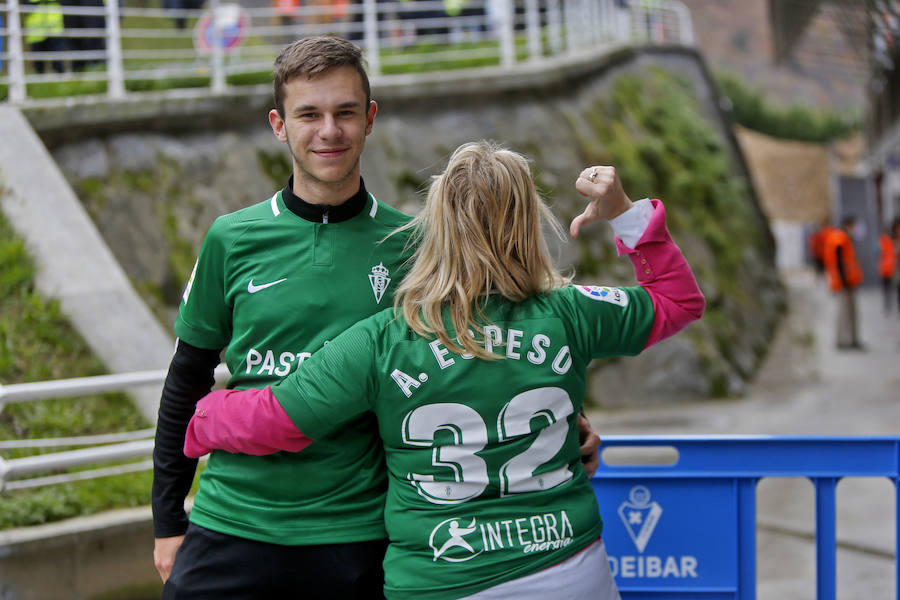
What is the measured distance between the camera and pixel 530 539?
2.11m

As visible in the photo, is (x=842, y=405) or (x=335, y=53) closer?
(x=335, y=53)

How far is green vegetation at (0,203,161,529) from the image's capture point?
472cm

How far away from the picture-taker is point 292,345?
2.32 m

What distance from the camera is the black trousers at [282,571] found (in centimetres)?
228

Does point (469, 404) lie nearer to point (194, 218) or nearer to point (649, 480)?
point (649, 480)

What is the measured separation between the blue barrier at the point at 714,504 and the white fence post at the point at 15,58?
7.05 metres

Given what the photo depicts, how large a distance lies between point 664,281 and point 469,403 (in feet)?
1.93

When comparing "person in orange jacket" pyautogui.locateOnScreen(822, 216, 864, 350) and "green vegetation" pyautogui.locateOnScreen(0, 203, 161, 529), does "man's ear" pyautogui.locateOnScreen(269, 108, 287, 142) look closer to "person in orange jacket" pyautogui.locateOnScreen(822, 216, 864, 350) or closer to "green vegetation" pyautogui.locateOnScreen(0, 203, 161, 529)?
"green vegetation" pyautogui.locateOnScreen(0, 203, 161, 529)

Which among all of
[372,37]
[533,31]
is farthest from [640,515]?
[533,31]

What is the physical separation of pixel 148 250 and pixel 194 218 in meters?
0.66

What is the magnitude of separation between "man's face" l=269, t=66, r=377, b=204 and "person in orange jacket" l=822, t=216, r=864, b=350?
13.0 meters

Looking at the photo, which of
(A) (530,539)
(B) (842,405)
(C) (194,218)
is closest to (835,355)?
(B) (842,405)

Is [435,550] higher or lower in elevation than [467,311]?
lower

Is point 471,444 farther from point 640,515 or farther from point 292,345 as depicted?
point 640,515
